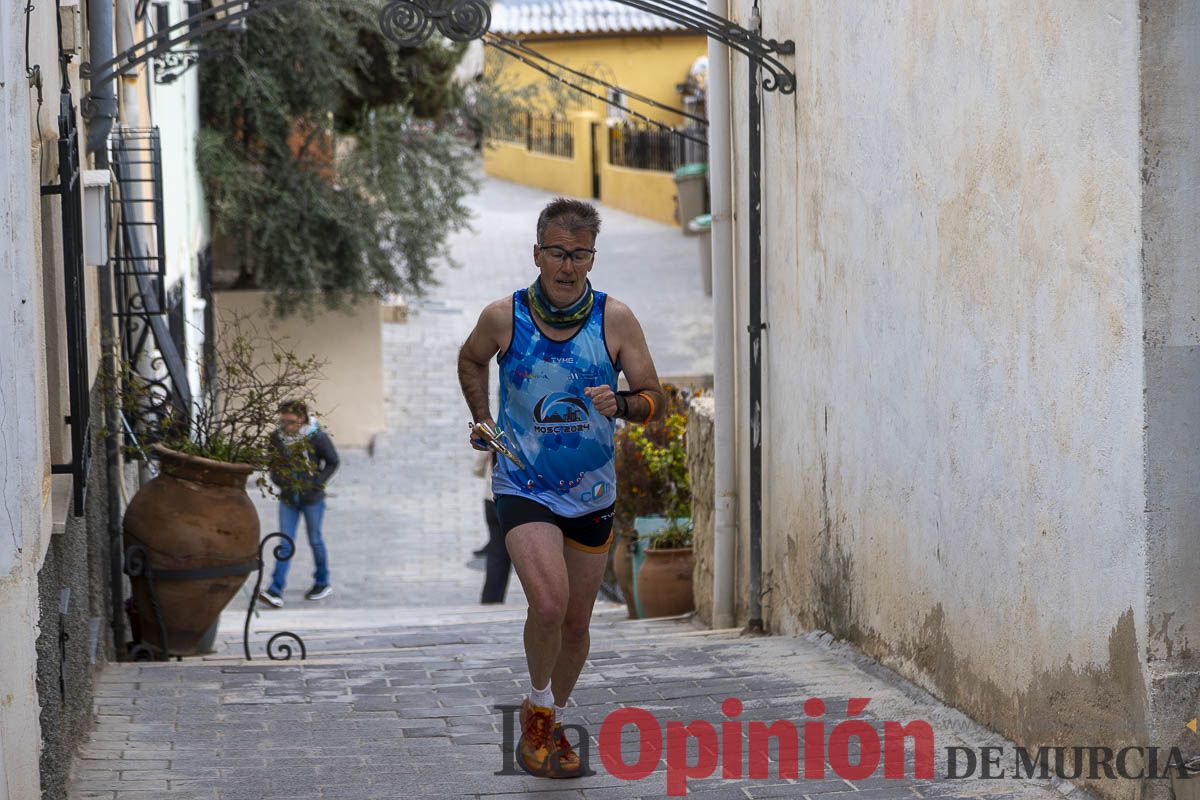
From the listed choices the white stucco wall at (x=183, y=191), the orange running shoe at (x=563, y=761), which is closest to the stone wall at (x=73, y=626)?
the orange running shoe at (x=563, y=761)

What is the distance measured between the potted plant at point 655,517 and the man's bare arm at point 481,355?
4.57m

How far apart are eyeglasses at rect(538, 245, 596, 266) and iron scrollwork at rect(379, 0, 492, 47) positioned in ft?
7.81

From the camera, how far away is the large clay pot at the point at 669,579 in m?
9.45

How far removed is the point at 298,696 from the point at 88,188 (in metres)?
2.17

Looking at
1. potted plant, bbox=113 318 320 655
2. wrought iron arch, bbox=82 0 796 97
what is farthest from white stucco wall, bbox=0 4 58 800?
potted plant, bbox=113 318 320 655

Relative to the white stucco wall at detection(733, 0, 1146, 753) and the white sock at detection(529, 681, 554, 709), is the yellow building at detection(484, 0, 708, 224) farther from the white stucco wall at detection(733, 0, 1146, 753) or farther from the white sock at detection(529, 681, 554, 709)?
the white sock at detection(529, 681, 554, 709)

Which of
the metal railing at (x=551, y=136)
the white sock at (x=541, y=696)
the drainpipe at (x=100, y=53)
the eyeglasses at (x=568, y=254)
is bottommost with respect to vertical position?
the white sock at (x=541, y=696)

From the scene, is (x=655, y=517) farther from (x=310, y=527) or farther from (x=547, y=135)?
(x=547, y=135)

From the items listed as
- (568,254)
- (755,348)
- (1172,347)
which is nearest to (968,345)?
(1172,347)

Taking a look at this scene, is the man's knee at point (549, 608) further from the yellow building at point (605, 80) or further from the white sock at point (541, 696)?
the yellow building at point (605, 80)

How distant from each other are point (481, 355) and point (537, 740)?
1200 mm

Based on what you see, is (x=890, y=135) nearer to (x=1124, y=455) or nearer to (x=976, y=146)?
(x=976, y=146)

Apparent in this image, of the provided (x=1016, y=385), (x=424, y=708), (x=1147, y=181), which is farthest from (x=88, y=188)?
(x=1147, y=181)

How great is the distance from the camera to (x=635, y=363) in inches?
191
